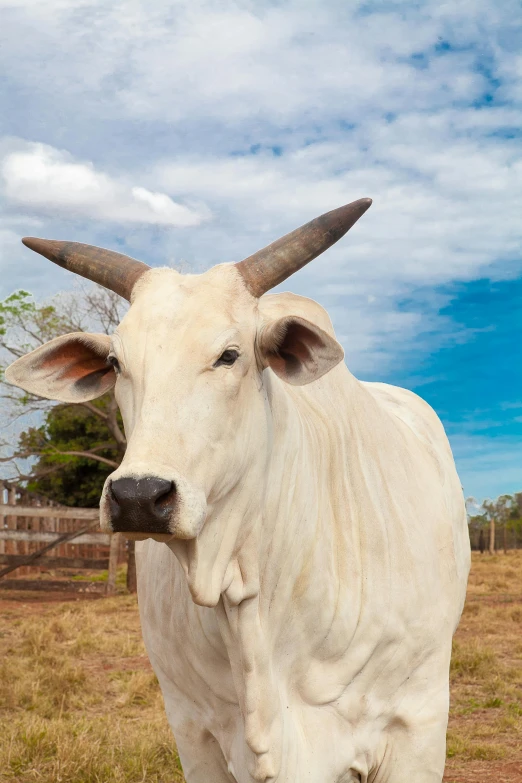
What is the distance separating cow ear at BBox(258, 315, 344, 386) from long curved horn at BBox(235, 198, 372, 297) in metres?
0.18

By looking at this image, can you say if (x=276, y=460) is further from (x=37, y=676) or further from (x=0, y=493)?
(x=0, y=493)

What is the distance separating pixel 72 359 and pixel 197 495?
943 millimetres

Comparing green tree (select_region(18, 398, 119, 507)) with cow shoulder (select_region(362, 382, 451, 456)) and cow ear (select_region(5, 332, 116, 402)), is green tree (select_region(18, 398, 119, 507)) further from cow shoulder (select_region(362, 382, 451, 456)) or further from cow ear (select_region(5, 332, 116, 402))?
cow ear (select_region(5, 332, 116, 402))

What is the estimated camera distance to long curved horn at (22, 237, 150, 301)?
10.1 feet

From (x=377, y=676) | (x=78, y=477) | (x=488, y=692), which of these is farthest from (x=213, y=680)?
(x=78, y=477)

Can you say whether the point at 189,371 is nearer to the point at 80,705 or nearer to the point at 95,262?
the point at 95,262

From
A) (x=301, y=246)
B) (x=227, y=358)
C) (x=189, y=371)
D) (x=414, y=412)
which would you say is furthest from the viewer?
(x=414, y=412)

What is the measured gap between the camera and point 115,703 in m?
7.74

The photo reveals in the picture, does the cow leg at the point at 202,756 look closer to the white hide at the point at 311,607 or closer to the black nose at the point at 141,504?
the white hide at the point at 311,607

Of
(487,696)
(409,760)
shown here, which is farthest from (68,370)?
(487,696)

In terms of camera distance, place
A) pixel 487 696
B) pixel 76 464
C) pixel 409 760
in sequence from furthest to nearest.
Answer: pixel 76 464 < pixel 487 696 < pixel 409 760

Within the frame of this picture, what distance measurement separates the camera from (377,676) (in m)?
3.31

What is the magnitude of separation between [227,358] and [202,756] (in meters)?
1.69

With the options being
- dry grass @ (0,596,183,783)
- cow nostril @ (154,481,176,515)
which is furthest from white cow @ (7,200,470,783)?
dry grass @ (0,596,183,783)
